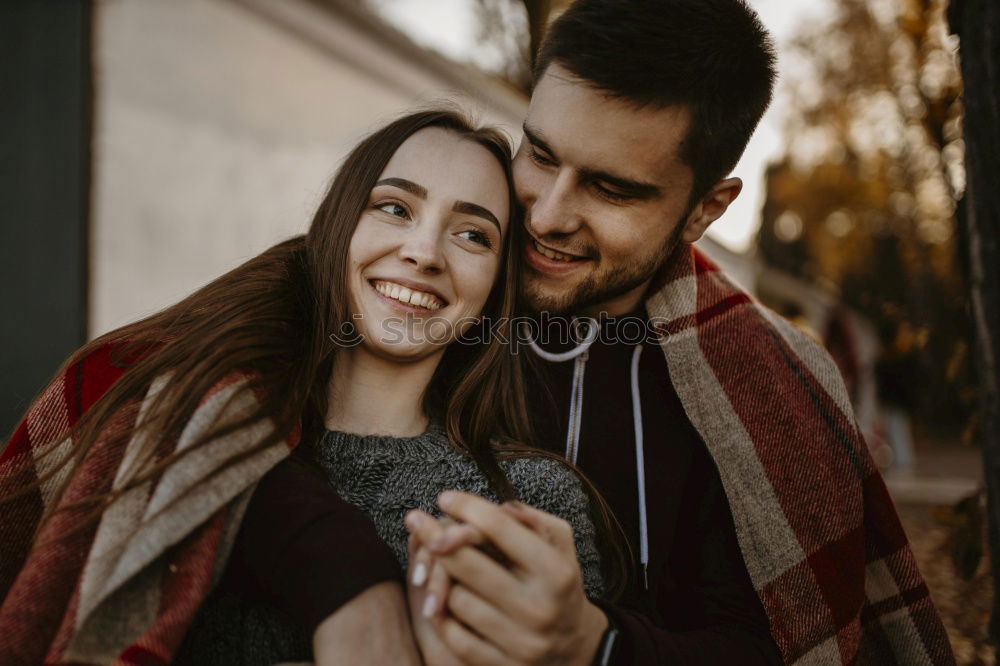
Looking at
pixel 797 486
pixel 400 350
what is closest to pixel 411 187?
pixel 400 350

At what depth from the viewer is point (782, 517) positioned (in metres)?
1.99

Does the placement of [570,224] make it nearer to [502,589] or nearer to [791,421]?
[791,421]

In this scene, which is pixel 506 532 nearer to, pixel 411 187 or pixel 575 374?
pixel 411 187

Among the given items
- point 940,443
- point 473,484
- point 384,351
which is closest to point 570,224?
point 384,351

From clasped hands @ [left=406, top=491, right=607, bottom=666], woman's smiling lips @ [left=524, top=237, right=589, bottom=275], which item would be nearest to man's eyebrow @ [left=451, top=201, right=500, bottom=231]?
woman's smiling lips @ [left=524, top=237, right=589, bottom=275]

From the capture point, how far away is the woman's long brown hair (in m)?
1.44

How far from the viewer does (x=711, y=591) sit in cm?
197

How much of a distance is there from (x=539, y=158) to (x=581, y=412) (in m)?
0.75

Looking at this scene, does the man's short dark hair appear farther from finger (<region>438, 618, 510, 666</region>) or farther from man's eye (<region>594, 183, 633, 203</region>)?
finger (<region>438, 618, 510, 666</region>)

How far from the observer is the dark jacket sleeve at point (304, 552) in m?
1.26

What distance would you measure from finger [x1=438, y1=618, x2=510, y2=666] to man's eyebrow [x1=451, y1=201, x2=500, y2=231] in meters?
0.98

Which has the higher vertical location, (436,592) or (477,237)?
(477,237)

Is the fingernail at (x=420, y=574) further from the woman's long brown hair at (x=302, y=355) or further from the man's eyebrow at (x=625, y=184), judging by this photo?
the man's eyebrow at (x=625, y=184)

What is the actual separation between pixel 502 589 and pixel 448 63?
14.8 ft
